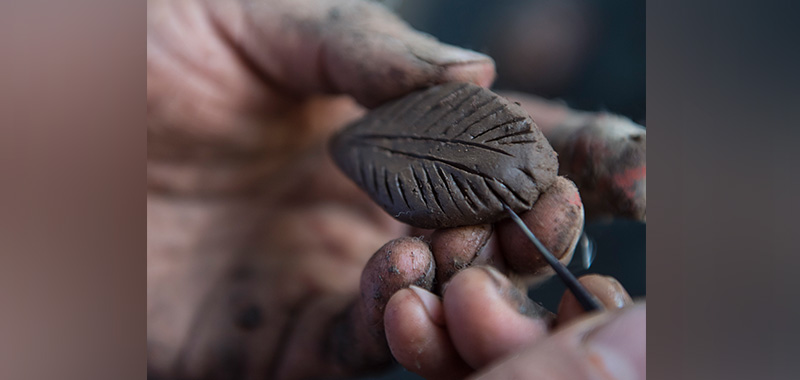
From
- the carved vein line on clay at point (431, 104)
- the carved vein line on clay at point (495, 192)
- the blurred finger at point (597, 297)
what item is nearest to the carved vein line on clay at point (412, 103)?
the carved vein line on clay at point (431, 104)

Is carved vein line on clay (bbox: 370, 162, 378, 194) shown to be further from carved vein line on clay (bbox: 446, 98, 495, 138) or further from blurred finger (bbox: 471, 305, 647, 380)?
blurred finger (bbox: 471, 305, 647, 380)

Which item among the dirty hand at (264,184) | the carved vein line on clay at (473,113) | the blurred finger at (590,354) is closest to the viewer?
the blurred finger at (590,354)

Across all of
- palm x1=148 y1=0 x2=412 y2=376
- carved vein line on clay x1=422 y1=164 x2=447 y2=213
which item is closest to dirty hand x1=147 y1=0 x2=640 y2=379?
palm x1=148 y1=0 x2=412 y2=376

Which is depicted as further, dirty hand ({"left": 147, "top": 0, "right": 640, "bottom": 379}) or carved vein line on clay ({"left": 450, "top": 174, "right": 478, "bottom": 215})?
dirty hand ({"left": 147, "top": 0, "right": 640, "bottom": 379})

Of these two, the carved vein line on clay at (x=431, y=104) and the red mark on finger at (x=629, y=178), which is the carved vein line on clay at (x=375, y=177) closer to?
the carved vein line on clay at (x=431, y=104)
